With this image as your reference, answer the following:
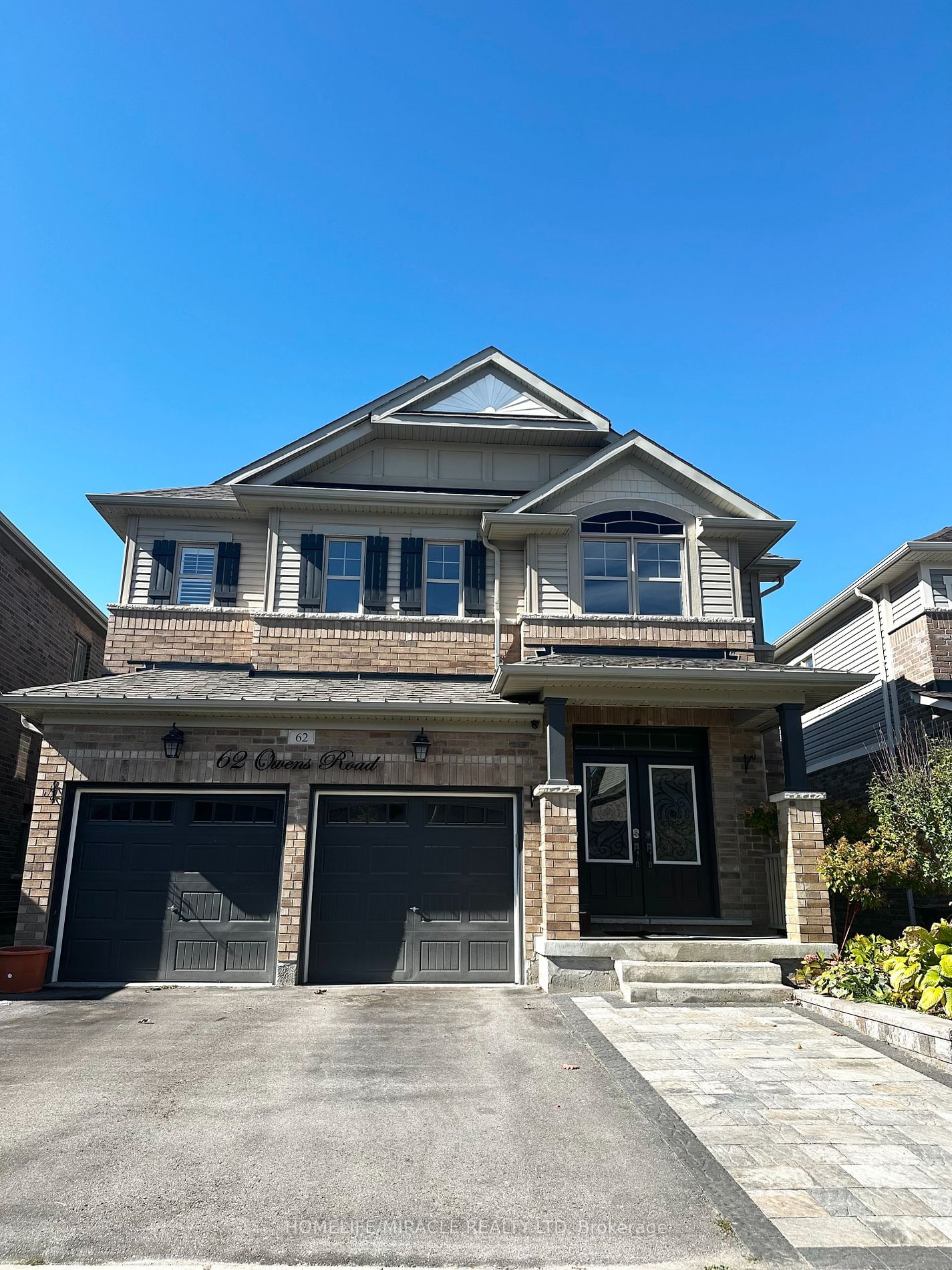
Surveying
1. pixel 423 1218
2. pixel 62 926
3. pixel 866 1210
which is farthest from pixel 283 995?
pixel 866 1210

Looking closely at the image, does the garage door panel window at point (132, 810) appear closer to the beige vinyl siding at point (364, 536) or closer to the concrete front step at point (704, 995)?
the beige vinyl siding at point (364, 536)

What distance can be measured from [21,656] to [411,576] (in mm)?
7600

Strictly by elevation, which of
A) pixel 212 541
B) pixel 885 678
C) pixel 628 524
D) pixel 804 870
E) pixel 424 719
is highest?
pixel 628 524

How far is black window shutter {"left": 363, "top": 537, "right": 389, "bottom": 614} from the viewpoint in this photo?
13.9 m

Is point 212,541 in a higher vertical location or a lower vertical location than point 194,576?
higher

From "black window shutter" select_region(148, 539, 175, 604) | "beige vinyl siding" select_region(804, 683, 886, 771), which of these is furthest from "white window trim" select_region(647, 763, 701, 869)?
"black window shutter" select_region(148, 539, 175, 604)

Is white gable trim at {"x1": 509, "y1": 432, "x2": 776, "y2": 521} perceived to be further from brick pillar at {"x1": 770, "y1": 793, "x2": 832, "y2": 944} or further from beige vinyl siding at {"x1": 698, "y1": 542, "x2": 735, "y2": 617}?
brick pillar at {"x1": 770, "y1": 793, "x2": 832, "y2": 944}

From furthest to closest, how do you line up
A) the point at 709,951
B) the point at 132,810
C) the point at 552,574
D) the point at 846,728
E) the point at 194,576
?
1. the point at 846,728
2. the point at 194,576
3. the point at 552,574
4. the point at 132,810
5. the point at 709,951

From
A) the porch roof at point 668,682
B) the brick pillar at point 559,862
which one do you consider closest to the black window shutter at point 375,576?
the porch roof at point 668,682

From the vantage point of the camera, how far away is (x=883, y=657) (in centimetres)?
1543

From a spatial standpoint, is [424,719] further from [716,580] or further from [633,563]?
[716,580]

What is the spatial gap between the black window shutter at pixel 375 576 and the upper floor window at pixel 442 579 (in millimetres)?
673

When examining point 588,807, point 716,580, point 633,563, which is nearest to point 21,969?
point 588,807

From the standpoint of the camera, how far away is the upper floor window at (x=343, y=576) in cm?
1403
